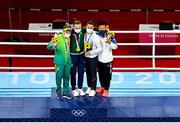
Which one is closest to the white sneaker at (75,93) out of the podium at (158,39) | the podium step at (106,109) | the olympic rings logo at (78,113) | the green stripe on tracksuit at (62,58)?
the podium step at (106,109)

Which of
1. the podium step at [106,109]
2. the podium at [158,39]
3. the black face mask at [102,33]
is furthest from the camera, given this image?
the podium at [158,39]

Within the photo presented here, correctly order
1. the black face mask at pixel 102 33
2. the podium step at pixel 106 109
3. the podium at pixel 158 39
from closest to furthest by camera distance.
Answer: the podium step at pixel 106 109 < the black face mask at pixel 102 33 < the podium at pixel 158 39

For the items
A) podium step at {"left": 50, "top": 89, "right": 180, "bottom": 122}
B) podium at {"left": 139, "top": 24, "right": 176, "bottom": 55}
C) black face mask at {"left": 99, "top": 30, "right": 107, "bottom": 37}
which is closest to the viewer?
podium step at {"left": 50, "top": 89, "right": 180, "bottom": 122}

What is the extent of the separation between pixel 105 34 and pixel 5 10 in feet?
23.6

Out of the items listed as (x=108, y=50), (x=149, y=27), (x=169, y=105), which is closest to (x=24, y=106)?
(x=108, y=50)

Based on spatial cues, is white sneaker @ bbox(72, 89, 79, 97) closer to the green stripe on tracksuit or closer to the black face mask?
the green stripe on tracksuit

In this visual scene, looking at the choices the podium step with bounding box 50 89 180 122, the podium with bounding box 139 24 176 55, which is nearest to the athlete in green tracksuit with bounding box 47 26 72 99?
the podium step with bounding box 50 89 180 122

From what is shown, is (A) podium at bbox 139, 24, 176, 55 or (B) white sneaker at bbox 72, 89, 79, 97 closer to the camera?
(B) white sneaker at bbox 72, 89, 79, 97

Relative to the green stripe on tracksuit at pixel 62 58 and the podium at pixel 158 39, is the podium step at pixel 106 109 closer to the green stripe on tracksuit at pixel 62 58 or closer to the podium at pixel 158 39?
the green stripe on tracksuit at pixel 62 58

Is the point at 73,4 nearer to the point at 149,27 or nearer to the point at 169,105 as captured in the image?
the point at 149,27

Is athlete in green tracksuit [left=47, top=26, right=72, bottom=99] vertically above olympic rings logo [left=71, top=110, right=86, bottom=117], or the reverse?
athlete in green tracksuit [left=47, top=26, right=72, bottom=99]

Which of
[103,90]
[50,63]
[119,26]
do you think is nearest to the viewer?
[103,90]

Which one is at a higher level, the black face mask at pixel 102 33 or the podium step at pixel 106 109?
the black face mask at pixel 102 33

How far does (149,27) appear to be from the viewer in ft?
43.4
